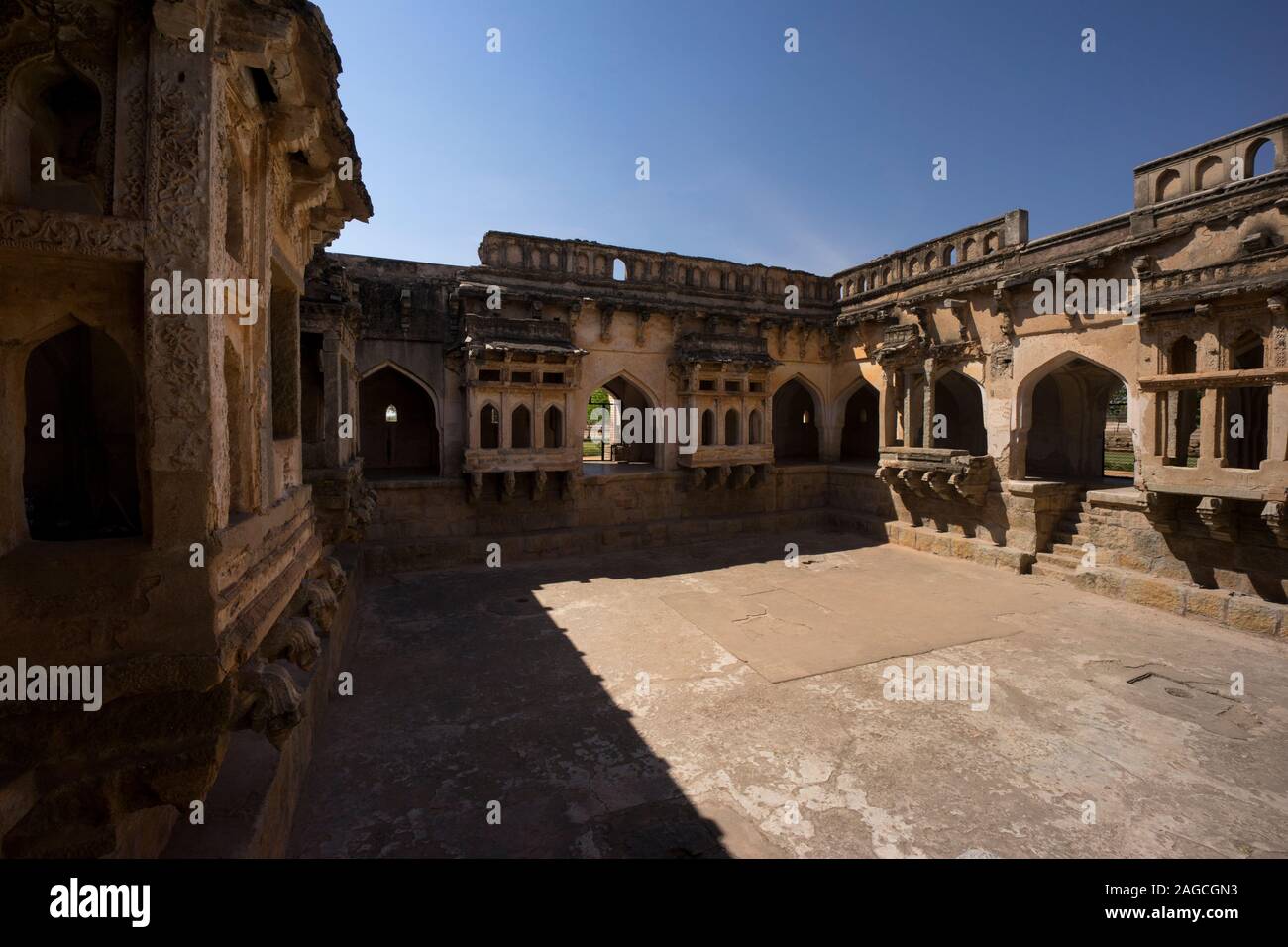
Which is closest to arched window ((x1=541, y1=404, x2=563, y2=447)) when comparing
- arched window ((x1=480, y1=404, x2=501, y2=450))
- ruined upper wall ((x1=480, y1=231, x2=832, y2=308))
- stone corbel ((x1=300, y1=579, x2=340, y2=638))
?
arched window ((x1=480, y1=404, x2=501, y2=450))

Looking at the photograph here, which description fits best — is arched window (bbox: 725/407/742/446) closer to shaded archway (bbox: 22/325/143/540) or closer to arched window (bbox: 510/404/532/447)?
arched window (bbox: 510/404/532/447)

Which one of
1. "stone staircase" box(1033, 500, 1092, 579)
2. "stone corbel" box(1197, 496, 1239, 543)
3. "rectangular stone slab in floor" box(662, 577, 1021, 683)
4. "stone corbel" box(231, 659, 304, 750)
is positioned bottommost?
"rectangular stone slab in floor" box(662, 577, 1021, 683)

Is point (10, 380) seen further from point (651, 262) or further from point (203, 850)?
point (651, 262)

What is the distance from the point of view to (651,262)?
13.3m

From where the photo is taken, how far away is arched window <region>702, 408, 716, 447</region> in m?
13.3

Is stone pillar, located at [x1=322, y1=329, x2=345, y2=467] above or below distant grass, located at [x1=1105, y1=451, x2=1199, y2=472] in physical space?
above

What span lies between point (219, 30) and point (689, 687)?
553cm

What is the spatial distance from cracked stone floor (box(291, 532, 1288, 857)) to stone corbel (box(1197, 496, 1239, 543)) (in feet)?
4.05

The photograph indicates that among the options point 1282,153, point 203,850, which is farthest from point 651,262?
point 203,850

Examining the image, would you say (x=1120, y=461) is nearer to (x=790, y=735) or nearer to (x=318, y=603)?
(x=790, y=735)

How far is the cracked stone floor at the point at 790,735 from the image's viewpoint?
379 centimetres

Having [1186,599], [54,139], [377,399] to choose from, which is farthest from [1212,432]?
[377,399]

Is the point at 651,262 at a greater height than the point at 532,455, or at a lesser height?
greater

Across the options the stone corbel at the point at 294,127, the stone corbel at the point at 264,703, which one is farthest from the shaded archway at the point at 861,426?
the stone corbel at the point at 264,703
